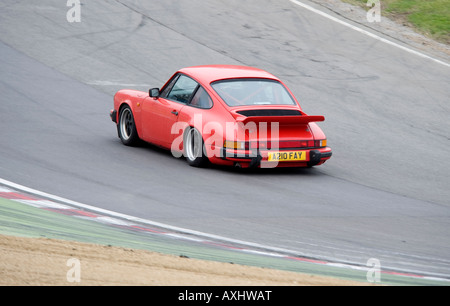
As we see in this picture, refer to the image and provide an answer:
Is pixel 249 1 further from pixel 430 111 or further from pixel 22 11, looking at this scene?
pixel 430 111

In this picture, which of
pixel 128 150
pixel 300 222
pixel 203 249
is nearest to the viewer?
pixel 203 249

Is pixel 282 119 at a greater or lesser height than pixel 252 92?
lesser

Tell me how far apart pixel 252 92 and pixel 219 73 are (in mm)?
692

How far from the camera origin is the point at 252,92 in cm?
1155

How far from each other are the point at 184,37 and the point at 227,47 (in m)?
1.33

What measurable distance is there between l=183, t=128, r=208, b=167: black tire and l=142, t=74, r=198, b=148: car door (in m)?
0.35

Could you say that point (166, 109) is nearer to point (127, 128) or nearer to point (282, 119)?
point (127, 128)

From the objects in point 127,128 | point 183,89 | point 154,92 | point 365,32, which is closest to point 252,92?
point 183,89

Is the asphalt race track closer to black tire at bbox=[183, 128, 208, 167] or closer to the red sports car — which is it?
black tire at bbox=[183, 128, 208, 167]

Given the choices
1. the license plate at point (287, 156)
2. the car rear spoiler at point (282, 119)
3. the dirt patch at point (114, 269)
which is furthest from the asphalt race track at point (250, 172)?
the dirt patch at point (114, 269)

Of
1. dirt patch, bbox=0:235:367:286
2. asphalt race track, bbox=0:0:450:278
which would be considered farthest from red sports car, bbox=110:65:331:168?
dirt patch, bbox=0:235:367:286

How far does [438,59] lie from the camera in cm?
2014

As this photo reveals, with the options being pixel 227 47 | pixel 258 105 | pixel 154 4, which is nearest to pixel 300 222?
pixel 258 105

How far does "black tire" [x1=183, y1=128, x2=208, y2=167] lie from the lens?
1107cm
